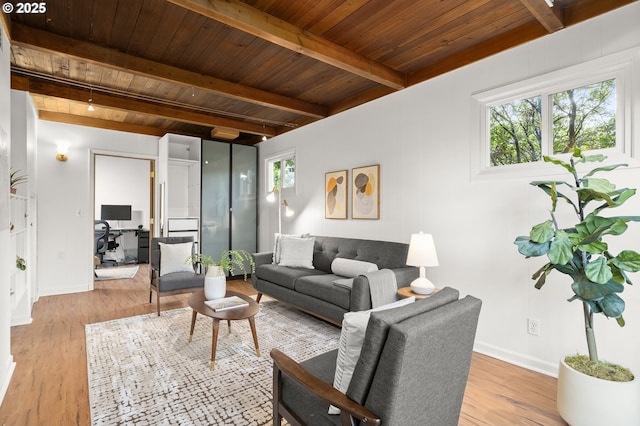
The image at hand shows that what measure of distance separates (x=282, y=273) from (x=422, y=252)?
1775 millimetres

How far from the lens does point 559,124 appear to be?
2.61 metres

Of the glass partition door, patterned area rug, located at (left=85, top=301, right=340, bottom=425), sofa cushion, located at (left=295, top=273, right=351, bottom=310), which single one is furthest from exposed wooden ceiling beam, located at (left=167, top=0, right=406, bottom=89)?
the glass partition door

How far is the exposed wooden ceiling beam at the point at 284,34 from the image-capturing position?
2.23 metres

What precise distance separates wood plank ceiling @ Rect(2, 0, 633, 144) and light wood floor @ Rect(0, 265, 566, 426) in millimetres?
2650

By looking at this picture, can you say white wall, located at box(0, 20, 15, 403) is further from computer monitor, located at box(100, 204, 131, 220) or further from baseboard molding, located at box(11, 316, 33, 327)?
computer monitor, located at box(100, 204, 131, 220)

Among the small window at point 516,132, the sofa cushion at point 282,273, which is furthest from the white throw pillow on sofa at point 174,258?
the small window at point 516,132

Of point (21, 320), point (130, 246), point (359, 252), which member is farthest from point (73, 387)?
point (130, 246)

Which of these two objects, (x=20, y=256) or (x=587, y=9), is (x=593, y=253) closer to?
(x=587, y=9)

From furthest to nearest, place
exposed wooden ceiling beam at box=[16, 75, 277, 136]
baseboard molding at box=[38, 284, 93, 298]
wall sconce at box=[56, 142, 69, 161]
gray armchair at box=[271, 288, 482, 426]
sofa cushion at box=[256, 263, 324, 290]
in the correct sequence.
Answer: wall sconce at box=[56, 142, 69, 161] → baseboard molding at box=[38, 284, 93, 298] → exposed wooden ceiling beam at box=[16, 75, 277, 136] → sofa cushion at box=[256, 263, 324, 290] → gray armchair at box=[271, 288, 482, 426]

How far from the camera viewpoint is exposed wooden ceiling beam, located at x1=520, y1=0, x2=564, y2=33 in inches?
Answer: 84.1

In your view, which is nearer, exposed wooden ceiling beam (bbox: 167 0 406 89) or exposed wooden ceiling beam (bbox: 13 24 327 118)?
exposed wooden ceiling beam (bbox: 167 0 406 89)

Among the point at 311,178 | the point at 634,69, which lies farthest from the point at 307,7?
the point at 311,178

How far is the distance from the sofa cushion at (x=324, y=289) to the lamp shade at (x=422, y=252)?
0.68m

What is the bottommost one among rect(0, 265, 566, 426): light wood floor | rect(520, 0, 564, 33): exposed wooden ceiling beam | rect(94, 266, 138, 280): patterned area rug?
rect(94, 266, 138, 280): patterned area rug
